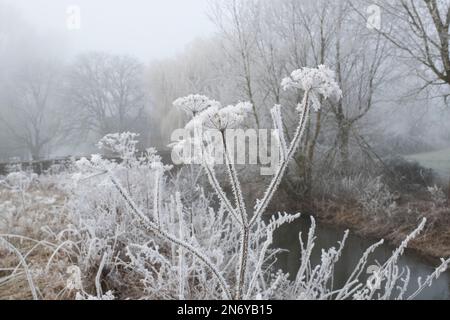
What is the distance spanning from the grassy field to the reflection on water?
2.40 m

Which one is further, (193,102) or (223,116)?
(193,102)

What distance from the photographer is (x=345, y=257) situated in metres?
4.32

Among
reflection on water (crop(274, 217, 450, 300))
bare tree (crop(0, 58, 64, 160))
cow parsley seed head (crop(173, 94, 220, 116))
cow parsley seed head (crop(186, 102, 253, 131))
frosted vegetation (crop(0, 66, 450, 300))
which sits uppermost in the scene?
bare tree (crop(0, 58, 64, 160))

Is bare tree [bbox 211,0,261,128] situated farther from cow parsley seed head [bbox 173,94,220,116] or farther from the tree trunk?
cow parsley seed head [bbox 173,94,220,116]

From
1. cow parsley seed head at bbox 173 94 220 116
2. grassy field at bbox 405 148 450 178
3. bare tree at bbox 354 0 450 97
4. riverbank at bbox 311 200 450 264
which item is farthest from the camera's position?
grassy field at bbox 405 148 450 178

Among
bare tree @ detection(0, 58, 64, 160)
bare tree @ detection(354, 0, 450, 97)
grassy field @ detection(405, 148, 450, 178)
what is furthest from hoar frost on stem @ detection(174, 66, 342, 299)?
bare tree @ detection(0, 58, 64, 160)

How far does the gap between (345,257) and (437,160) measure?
3.58 m

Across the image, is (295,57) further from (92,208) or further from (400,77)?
(92,208)

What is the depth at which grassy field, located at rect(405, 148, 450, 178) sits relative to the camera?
6.24 metres

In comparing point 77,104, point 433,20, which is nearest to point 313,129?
point 433,20

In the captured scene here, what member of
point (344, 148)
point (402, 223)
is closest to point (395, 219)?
point (402, 223)

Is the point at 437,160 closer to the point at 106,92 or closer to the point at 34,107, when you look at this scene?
the point at 106,92

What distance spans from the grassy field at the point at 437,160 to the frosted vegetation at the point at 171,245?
335cm

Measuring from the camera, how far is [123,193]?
707mm
